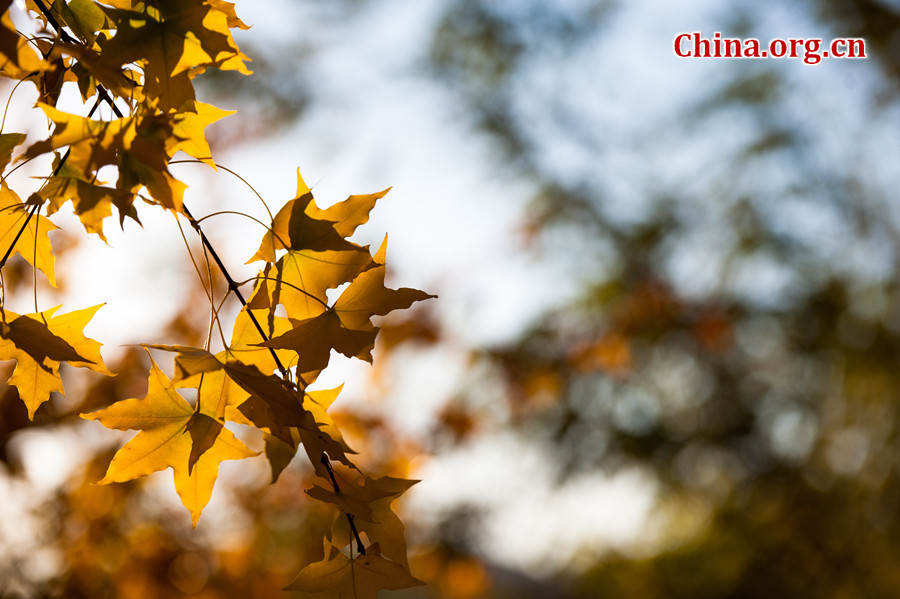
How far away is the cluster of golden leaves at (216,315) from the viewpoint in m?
0.35

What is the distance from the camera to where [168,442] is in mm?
417

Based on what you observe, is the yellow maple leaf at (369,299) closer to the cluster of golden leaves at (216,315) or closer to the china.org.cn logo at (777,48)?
the cluster of golden leaves at (216,315)

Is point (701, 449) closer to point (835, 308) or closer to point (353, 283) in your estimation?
point (835, 308)

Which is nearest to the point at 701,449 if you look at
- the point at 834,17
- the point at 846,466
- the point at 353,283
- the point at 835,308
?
the point at 846,466

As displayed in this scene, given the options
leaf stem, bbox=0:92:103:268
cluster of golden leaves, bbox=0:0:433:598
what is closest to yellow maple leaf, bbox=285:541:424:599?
cluster of golden leaves, bbox=0:0:433:598

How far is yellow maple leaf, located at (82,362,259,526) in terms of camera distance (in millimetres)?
402

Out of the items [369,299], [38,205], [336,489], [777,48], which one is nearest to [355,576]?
[336,489]

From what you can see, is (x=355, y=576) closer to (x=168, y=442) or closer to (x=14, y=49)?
(x=168, y=442)

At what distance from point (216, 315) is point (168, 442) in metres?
0.09

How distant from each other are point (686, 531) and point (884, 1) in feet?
9.12

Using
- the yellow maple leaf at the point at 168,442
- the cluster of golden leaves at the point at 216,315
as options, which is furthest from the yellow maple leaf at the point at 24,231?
the yellow maple leaf at the point at 168,442

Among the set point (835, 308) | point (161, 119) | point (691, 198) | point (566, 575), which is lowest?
point (161, 119)

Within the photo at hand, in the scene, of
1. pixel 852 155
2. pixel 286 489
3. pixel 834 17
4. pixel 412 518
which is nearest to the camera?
pixel 286 489

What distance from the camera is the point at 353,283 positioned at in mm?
413
